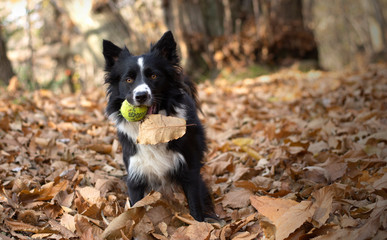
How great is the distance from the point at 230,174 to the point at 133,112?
1.50m

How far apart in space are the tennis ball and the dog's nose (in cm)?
9

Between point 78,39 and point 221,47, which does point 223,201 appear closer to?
point 221,47

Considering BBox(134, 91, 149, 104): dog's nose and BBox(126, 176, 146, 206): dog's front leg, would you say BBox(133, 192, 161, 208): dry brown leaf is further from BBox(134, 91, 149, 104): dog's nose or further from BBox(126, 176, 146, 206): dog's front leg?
BBox(134, 91, 149, 104): dog's nose

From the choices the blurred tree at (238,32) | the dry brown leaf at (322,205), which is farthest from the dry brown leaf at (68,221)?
the blurred tree at (238,32)

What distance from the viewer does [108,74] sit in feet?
11.0

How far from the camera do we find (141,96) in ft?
9.13

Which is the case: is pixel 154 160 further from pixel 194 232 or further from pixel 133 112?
pixel 194 232

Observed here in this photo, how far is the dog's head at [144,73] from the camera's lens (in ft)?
9.52

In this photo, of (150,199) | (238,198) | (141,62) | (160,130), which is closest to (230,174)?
(238,198)

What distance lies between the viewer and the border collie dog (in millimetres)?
3020

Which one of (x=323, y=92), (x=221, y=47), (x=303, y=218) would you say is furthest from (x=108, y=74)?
(x=221, y=47)

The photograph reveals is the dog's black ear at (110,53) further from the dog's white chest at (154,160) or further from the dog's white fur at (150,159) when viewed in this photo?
the dog's white chest at (154,160)

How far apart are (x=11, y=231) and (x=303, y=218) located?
6.63ft

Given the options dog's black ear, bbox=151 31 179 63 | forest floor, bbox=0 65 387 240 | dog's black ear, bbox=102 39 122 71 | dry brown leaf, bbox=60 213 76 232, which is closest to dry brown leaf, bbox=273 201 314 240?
forest floor, bbox=0 65 387 240
